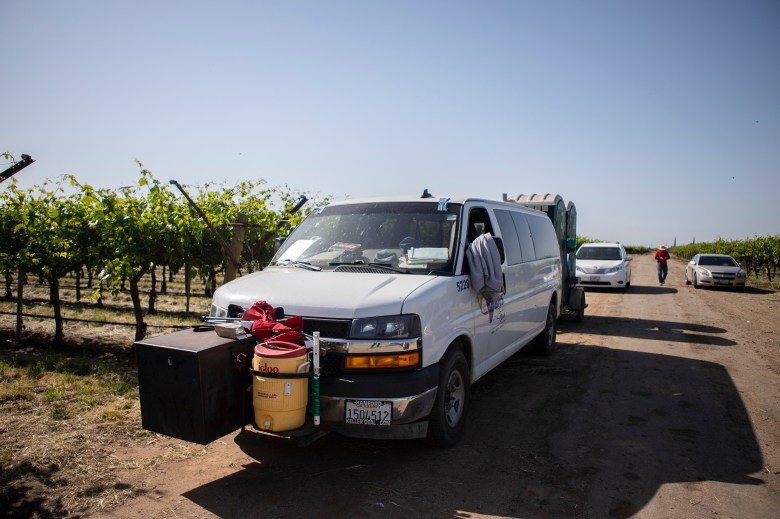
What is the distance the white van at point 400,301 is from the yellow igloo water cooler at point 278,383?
0.27 meters

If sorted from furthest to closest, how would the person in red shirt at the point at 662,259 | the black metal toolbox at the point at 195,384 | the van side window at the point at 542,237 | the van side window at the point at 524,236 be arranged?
1. the person in red shirt at the point at 662,259
2. the van side window at the point at 542,237
3. the van side window at the point at 524,236
4. the black metal toolbox at the point at 195,384

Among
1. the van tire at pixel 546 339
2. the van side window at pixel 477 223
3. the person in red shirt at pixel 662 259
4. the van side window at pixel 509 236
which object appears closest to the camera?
the van side window at pixel 477 223

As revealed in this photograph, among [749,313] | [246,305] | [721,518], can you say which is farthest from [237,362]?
[749,313]

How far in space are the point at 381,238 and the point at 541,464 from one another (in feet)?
8.00

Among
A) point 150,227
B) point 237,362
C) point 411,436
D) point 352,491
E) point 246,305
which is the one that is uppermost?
point 150,227

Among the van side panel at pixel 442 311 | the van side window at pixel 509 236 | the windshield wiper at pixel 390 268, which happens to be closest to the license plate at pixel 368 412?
the van side panel at pixel 442 311

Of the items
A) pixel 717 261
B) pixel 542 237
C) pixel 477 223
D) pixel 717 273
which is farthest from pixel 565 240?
pixel 717 261

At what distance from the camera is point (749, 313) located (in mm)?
14094

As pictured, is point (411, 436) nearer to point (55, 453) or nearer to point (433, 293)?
point (433, 293)

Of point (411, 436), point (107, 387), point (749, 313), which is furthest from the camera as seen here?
point (749, 313)

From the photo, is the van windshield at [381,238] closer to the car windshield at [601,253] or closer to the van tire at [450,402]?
the van tire at [450,402]

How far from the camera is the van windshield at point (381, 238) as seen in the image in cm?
480

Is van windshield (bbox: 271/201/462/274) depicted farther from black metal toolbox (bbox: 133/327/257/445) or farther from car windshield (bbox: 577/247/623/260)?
car windshield (bbox: 577/247/623/260)

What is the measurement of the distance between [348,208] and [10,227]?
27.2 feet
